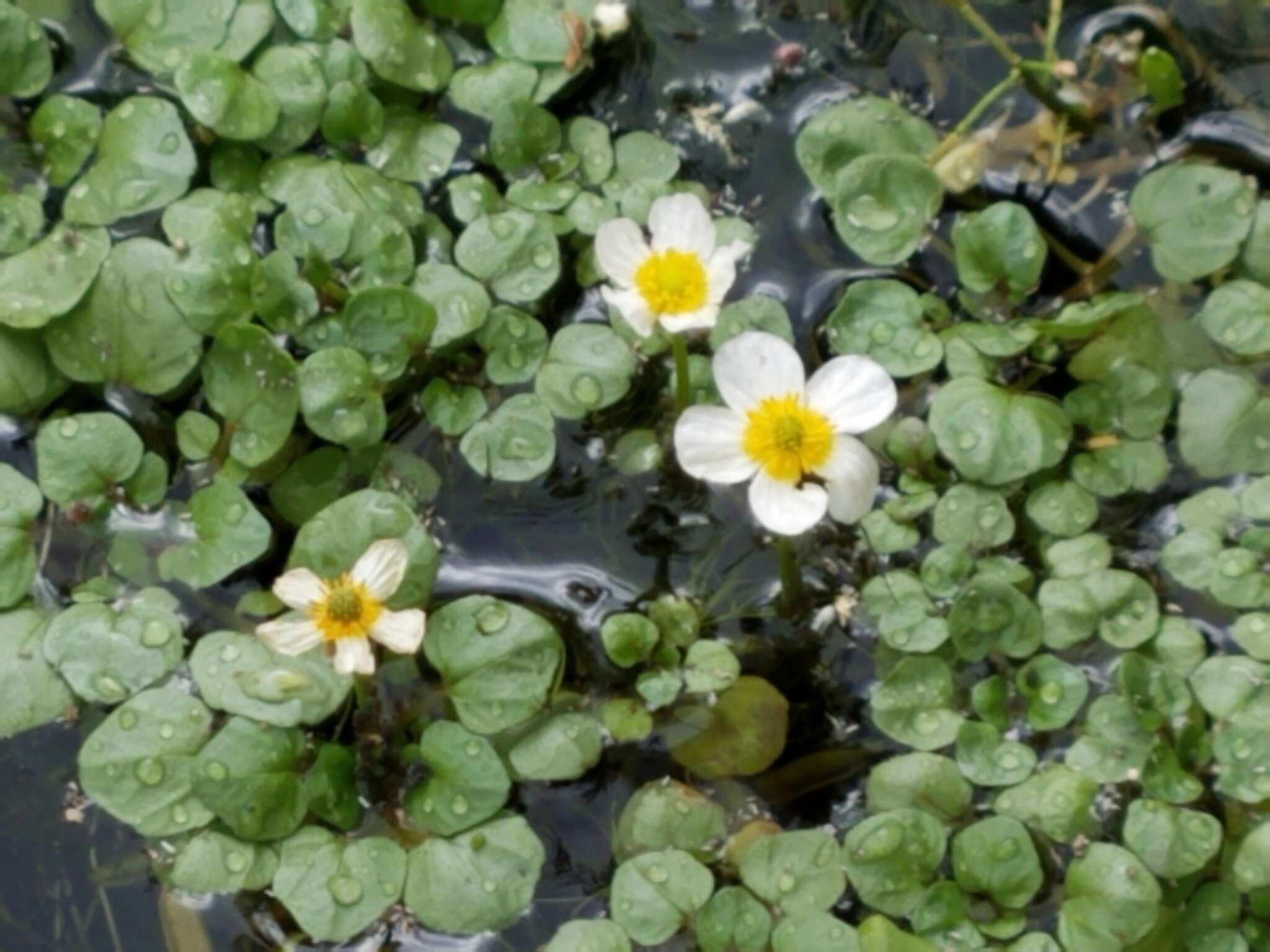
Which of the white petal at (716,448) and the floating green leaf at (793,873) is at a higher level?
the white petal at (716,448)

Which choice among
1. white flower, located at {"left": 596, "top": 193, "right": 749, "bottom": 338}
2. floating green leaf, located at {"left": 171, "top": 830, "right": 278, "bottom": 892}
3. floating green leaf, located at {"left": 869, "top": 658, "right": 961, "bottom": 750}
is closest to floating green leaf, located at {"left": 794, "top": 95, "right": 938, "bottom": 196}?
white flower, located at {"left": 596, "top": 193, "right": 749, "bottom": 338}

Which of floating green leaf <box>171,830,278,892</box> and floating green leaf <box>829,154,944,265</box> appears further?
floating green leaf <box>829,154,944,265</box>

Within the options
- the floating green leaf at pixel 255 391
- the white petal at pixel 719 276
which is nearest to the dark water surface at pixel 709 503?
the floating green leaf at pixel 255 391

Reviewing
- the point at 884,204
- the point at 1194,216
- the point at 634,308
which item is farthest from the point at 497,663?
the point at 1194,216

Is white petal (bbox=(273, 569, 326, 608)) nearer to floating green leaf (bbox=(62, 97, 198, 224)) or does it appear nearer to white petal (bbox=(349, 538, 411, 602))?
white petal (bbox=(349, 538, 411, 602))

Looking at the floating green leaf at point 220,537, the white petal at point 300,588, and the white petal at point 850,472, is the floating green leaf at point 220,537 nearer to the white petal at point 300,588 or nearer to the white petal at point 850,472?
the white petal at point 300,588

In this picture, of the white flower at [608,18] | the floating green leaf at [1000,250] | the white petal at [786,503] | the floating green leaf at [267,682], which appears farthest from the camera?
the white flower at [608,18]

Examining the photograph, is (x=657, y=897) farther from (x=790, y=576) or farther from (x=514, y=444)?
(x=514, y=444)
